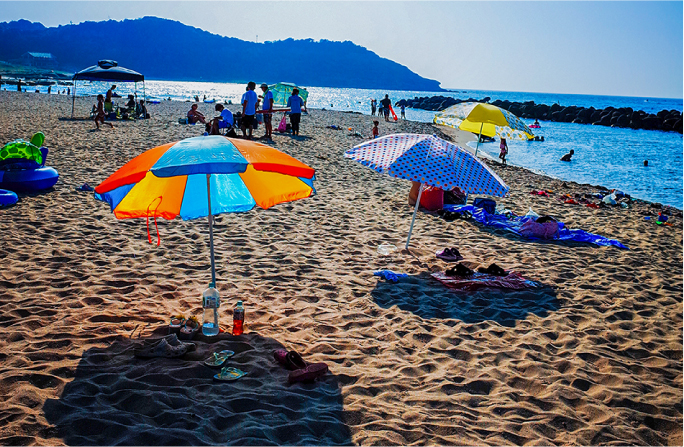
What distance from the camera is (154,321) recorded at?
414 cm

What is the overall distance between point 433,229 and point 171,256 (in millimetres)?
4329

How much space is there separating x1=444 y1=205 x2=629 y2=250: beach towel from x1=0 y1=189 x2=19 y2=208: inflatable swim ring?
24.7ft

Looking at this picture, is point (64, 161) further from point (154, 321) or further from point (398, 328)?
point (398, 328)

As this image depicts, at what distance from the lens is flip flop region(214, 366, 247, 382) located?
334cm

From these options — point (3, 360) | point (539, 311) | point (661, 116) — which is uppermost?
point (661, 116)

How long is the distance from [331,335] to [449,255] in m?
2.75

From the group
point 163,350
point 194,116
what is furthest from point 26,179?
point 194,116

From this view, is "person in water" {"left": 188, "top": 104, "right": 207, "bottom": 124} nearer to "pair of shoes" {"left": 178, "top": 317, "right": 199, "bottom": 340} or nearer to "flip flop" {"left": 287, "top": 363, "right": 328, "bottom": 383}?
"pair of shoes" {"left": 178, "top": 317, "right": 199, "bottom": 340}

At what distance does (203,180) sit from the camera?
414 centimetres

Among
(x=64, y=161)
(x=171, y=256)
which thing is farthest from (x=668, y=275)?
(x=64, y=161)

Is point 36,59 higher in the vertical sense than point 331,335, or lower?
higher

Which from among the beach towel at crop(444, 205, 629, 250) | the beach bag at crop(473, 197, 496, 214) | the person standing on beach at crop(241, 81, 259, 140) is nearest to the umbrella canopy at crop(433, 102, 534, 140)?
the beach bag at crop(473, 197, 496, 214)

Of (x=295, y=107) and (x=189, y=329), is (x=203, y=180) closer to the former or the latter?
(x=189, y=329)

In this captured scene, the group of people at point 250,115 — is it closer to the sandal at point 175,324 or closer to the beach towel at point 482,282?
the beach towel at point 482,282
